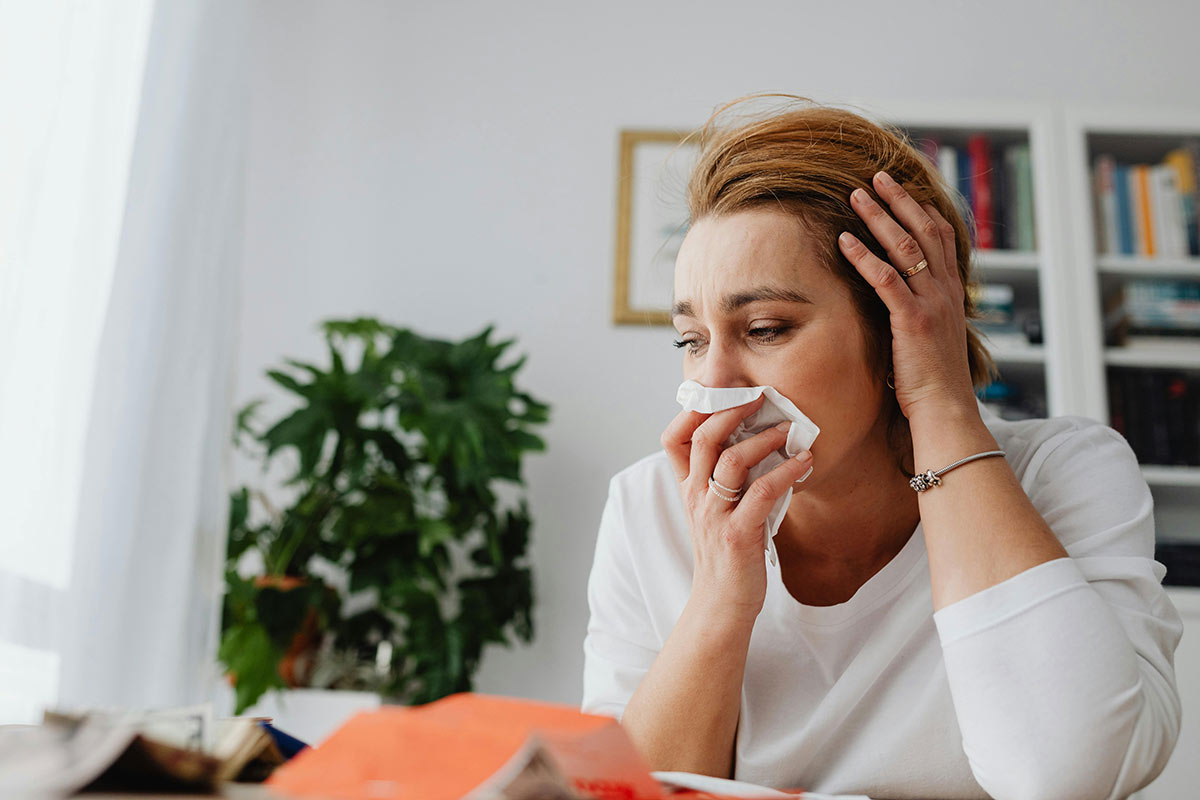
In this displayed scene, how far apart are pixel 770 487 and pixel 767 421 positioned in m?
0.08

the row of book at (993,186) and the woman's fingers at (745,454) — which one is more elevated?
the row of book at (993,186)

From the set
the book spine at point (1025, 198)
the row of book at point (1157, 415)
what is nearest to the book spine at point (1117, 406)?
the row of book at point (1157, 415)

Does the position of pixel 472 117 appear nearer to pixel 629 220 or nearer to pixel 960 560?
pixel 629 220

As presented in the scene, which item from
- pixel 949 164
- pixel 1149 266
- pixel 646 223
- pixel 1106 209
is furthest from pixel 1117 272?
pixel 646 223

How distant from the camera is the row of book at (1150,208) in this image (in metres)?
2.39

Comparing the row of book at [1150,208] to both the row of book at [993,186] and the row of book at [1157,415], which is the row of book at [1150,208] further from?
the row of book at [1157,415]

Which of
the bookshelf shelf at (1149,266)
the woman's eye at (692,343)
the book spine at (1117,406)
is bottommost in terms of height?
the woman's eye at (692,343)

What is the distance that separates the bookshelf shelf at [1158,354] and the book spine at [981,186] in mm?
437

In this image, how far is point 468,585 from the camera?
2.24 meters

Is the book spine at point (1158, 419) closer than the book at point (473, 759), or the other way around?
the book at point (473, 759)

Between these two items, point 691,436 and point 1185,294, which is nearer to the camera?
point 691,436

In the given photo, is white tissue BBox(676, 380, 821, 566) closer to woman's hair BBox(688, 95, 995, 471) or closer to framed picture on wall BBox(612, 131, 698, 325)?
woman's hair BBox(688, 95, 995, 471)

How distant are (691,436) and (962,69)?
7.38 feet

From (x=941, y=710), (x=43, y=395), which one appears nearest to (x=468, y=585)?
(x=43, y=395)
